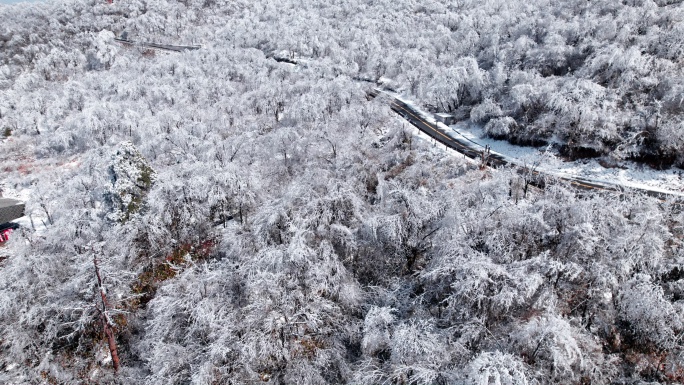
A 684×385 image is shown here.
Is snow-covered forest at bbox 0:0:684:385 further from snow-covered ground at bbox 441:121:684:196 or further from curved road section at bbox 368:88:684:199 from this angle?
curved road section at bbox 368:88:684:199

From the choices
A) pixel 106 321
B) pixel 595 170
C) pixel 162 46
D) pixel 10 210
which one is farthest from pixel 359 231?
pixel 162 46

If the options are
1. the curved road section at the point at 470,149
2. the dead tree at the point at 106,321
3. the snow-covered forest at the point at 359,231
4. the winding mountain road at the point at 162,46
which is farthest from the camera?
the winding mountain road at the point at 162,46

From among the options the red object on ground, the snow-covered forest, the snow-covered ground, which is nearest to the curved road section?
the snow-covered ground

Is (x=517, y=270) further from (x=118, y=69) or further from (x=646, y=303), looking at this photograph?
(x=118, y=69)

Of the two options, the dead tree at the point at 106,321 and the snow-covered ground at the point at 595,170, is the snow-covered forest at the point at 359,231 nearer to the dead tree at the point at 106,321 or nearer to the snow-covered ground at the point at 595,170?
the dead tree at the point at 106,321

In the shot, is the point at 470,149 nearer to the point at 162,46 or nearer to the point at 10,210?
the point at 10,210

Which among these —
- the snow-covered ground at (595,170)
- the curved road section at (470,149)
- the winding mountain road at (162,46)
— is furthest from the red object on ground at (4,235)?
the winding mountain road at (162,46)
